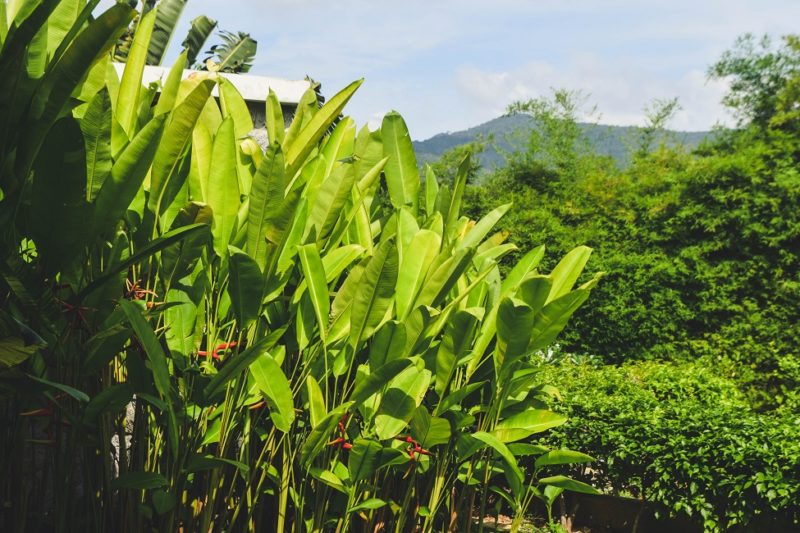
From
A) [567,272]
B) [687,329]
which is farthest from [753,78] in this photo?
[567,272]

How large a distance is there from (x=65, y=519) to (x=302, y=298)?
0.78 meters

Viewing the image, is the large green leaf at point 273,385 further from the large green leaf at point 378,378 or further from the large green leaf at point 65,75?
the large green leaf at point 65,75

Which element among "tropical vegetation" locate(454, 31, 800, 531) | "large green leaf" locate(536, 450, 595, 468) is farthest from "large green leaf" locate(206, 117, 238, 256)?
"tropical vegetation" locate(454, 31, 800, 531)

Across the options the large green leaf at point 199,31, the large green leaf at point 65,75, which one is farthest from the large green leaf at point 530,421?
the large green leaf at point 199,31

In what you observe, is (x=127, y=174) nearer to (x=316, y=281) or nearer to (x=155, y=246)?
(x=155, y=246)

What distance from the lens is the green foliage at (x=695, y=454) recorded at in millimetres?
3912

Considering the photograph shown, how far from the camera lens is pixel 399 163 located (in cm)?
254

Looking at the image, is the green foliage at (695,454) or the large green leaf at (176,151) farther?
the green foliage at (695,454)

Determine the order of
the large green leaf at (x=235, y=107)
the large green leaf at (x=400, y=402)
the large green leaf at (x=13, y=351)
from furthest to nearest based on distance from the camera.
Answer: the large green leaf at (x=235, y=107) < the large green leaf at (x=400, y=402) < the large green leaf at (x=13, y=351)

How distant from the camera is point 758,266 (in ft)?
28.0

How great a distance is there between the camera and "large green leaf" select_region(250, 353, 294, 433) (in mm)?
1869

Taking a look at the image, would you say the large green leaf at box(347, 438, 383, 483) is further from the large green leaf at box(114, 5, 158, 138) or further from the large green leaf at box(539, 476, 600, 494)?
the large green leaf at box(114, 5, 158, 138)

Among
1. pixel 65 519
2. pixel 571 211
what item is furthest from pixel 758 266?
pixel 65 519

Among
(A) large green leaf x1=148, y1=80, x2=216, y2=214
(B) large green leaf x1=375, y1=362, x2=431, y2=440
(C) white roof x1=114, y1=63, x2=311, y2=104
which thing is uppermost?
(C) white roof x1=114, y1=63, x2=311, y2=104
